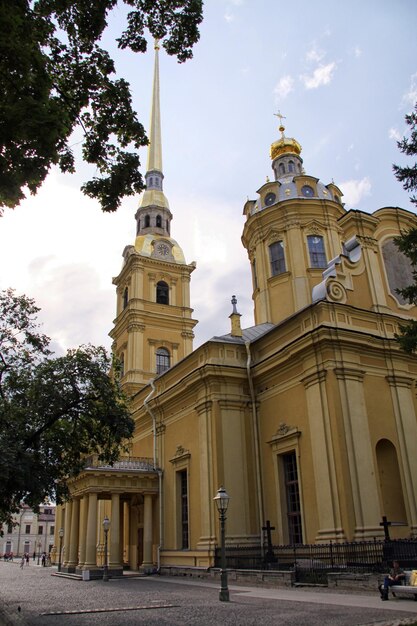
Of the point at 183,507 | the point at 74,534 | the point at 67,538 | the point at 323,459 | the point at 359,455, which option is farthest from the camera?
the point at 67,538

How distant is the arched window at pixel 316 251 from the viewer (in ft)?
92.6

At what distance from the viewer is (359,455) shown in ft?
59.0

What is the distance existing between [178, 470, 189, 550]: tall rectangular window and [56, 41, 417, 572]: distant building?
6 cm

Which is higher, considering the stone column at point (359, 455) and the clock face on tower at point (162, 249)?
the clock face on tower at point (162, 249)

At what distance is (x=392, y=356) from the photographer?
20516 millimetres

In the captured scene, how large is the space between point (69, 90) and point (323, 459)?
13.8m

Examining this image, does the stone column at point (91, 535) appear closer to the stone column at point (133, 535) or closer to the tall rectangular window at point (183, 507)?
the tall rectangular window at point (183, 507)

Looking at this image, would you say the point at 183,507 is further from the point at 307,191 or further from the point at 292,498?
the point at 307,191

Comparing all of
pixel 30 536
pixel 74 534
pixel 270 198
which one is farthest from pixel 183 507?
pixel 30 536

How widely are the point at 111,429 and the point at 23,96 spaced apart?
40.5ft

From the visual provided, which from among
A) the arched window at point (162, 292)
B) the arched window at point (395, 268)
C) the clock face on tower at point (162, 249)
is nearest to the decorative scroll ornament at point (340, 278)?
the arched window at point (395, 268)

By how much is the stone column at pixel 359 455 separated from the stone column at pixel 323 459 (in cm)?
56

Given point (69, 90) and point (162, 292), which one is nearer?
point (69, 90)

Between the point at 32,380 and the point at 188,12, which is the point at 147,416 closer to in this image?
the point at 32,380
